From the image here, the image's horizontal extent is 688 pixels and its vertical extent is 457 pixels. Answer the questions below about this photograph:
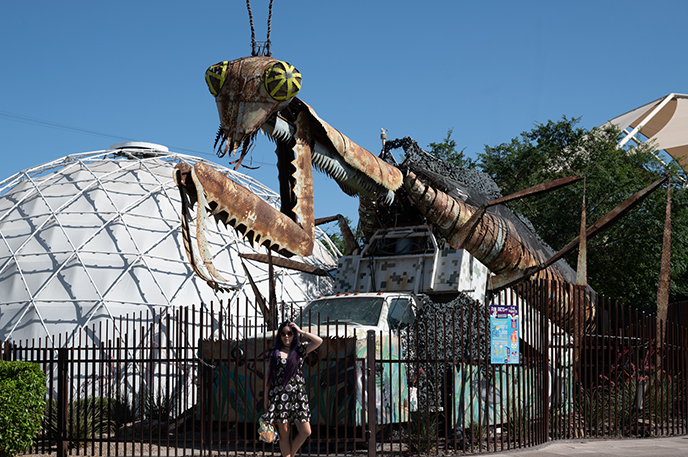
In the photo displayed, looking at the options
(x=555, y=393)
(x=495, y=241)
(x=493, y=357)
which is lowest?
(x=555, y=393)

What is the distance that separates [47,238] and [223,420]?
11199 mm

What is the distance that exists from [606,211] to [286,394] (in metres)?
16.1

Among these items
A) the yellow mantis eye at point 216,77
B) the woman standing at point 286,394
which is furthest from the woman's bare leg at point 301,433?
the yellow mantis eye at point 216,77

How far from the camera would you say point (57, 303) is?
1747 cm

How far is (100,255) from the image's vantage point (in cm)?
1850

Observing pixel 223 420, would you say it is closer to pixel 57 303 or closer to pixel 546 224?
pixel 57 303

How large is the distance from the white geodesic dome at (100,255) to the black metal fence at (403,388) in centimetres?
620

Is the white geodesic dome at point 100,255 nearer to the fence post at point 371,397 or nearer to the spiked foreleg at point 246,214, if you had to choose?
the fence post at point 371,397

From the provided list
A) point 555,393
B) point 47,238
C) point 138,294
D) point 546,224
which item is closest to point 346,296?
point 555,393

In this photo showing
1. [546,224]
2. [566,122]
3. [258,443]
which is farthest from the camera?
[566,122]

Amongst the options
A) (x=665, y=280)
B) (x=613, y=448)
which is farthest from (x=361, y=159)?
(x=665, y=280)

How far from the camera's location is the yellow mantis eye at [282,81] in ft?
21.7

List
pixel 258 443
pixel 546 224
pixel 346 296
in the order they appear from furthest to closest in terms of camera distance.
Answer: pixel 546 224 → pixel 346 296 → pixel 258 443

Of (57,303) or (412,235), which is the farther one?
(57,303)
